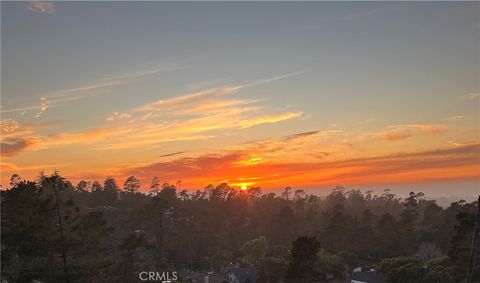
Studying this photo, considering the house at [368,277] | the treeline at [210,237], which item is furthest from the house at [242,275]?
the house at [368,277]

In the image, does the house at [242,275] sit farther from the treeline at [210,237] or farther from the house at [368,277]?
the house at [368,277]

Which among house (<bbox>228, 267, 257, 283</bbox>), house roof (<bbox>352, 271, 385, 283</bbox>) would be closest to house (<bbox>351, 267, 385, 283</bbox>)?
house roof (<bbox>352, 271, 385, 283</bbox>)

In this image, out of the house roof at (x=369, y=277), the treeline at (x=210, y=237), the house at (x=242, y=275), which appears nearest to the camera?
the treeline at (x=210, y=237)

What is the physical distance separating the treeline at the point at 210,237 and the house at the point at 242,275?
4.79ft

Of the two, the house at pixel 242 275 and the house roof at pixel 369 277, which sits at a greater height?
the house roof at pixel 369 277

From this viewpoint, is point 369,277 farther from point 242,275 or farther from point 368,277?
point 242,275

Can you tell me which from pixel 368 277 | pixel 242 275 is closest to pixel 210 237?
pixel 242 275

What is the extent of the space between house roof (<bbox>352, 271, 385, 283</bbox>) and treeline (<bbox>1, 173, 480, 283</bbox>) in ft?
4.85

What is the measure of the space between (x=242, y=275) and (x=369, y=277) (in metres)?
15.3

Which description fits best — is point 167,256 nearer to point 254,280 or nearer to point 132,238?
point 254,280

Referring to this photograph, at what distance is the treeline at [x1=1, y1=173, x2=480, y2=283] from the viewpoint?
53.9 feet

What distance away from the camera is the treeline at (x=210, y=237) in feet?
53.9

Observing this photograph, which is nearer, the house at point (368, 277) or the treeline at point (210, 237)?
the treeline at point (210, 237)

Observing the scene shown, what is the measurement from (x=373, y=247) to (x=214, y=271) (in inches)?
810
